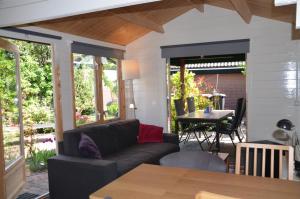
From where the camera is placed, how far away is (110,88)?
569 centimetres

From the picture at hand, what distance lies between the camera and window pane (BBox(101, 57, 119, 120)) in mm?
5484

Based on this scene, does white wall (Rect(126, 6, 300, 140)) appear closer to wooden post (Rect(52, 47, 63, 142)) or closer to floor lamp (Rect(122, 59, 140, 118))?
floor lamp (Rect(122, 59, 140, 118))

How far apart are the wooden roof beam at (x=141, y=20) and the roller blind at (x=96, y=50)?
0.91 m

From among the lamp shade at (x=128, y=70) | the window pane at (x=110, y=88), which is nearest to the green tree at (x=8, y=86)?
the window pane at (x=110, y=88)

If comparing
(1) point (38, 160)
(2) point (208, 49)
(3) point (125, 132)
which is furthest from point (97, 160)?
(2) point (208, 49)

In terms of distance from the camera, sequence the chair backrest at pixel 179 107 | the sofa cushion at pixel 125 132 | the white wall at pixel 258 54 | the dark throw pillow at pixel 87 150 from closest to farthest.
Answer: the dark throw pillow at pixel 87 150 < the sofa cushion at pixel 125 132 < the white wall at pixel 258 54 < the chair backrest at pixel 179 107

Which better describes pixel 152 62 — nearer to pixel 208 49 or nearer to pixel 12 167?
pixel 208 49

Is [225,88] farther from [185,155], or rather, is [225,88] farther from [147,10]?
[185,155]

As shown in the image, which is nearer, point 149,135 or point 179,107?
point 149,135

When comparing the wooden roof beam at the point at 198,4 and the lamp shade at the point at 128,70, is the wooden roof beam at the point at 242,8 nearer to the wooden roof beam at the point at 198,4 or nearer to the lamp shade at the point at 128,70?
the wooden roof beam at the point at 198,4

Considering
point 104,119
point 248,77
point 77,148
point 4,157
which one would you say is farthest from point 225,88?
point 4,157

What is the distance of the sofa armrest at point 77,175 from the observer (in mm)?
2996

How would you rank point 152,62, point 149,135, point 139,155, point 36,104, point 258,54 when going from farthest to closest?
point 152,62 → point 36,104 → point 258,54 → point 149,135 → point 139,155

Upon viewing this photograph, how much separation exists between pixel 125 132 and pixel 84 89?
120cm
